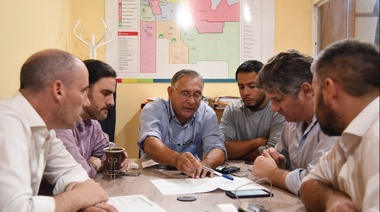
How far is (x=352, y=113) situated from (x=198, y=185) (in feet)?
2.62

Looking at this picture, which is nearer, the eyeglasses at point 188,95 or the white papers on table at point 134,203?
the white papers on table at point 134,203

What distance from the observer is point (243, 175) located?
5.96 ft

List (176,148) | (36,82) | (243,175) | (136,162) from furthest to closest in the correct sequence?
1. (176,148)
2. (136,162)
3. (243,175)
4. (36,82)

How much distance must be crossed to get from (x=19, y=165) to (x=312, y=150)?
1210 mm

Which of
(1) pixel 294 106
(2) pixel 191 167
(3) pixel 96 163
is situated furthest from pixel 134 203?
(1) pixel 294 106

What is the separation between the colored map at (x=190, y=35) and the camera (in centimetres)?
377

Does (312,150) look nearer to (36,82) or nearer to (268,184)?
(268,184)

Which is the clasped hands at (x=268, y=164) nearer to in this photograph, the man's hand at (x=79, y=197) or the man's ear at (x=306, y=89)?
the man's ear at (x=306, y=89)

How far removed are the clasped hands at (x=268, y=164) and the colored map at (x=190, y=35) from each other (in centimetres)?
211

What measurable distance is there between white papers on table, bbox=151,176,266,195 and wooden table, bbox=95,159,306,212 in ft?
0.12

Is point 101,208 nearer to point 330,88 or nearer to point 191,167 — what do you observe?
point 191,167

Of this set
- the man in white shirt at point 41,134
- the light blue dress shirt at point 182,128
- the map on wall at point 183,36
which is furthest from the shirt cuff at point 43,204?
the map on wall at point 183,36

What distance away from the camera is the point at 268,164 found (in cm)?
169

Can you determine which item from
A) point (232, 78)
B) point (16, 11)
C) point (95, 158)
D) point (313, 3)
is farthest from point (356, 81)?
point (313, 3)
